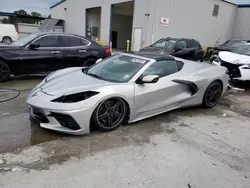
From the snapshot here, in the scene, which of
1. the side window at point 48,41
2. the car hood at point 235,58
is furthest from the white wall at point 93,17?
the car hood at point 235,58

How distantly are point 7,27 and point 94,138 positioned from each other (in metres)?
20.3

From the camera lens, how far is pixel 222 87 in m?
4.94

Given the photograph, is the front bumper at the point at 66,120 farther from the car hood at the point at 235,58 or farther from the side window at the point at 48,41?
the car hood at the point at 235,58

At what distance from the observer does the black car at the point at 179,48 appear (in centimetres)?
925

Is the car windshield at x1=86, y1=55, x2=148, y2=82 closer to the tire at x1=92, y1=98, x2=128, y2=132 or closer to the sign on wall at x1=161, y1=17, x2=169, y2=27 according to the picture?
the tire at x1=92, y1=98, x2=128, y2=132

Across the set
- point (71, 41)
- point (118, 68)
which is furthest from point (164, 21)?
point (118, 68)

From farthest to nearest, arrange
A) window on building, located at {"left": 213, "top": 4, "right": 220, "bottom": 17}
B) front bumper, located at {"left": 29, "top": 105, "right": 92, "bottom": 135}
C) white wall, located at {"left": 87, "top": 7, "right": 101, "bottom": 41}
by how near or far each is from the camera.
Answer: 1. white wall, located at {"left": 87, "top": 7, "right": 101, "bottom": 41}
2. window on building, located at {"left": 213, "top": 4, "right": 220, "bottom": 17}
3. front bumper, located at {"left": 29, "top": 105, "right": 92, "bottom": 135}

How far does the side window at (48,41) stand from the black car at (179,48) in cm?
432

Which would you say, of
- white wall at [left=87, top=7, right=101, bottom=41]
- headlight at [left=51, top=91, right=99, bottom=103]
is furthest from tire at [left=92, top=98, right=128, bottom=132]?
white wall at [left=87, top=7, right=101, bottom=41]

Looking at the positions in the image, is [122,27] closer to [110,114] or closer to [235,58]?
[235,58]

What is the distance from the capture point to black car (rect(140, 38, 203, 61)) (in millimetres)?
9250

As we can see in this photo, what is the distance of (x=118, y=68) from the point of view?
3916 millimetres

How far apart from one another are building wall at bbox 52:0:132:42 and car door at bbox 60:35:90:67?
1067 cm

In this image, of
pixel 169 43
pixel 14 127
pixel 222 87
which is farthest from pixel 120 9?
pixel 14 127
